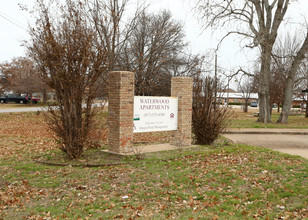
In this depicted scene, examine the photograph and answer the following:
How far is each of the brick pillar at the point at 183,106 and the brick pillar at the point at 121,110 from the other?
94.8 inches

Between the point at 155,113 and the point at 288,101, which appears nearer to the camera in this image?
the point at 155,113

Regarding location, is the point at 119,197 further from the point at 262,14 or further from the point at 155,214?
the point at 262,14

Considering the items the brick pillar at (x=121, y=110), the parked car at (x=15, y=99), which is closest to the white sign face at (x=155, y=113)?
the brick pillar at (x=121, y=110)

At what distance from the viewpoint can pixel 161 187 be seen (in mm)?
7145

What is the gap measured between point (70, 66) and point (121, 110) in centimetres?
205

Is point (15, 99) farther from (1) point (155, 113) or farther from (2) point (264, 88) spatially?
(1) point (155, 113)

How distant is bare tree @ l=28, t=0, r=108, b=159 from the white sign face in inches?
66.9

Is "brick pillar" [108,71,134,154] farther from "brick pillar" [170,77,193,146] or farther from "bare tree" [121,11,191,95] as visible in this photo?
"bare tree" [121,11,191,95]

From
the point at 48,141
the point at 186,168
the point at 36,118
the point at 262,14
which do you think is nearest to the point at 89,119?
the point at 186,168

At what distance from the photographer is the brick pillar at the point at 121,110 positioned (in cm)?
993

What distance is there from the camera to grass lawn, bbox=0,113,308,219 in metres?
5.81

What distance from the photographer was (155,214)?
5699 millimetres

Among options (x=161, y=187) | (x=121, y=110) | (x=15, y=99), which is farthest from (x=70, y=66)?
(x=15, y=99)

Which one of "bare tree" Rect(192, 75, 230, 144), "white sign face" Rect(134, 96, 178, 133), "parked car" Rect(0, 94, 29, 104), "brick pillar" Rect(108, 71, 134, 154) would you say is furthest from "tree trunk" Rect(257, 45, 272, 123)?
"parked car" Rect(0, 94, 29, 104)
